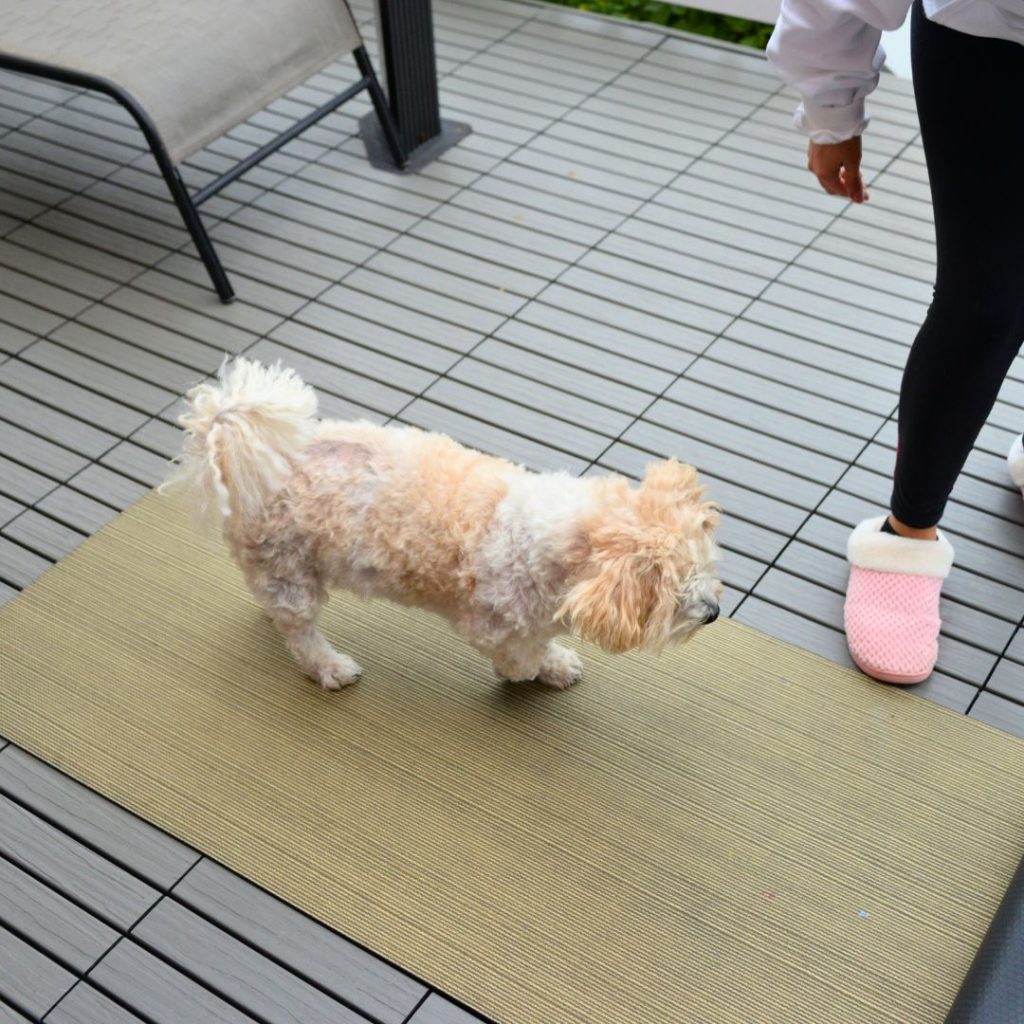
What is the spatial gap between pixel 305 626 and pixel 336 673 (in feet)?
0.40

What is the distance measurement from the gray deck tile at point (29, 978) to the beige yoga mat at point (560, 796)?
0.83 ft

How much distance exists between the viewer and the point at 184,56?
8.80 feet

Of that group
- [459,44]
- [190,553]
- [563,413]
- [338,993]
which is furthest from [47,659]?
[459,44]

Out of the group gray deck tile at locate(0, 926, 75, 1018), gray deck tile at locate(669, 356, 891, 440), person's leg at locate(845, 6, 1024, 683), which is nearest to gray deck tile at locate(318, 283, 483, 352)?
gray deck tile at locate(669, 356, 891, 440)

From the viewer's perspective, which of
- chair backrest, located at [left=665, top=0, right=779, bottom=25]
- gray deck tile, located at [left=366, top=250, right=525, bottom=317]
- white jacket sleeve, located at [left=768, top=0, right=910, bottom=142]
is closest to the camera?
white jacket sleeve, located at [left=768, top=0, right=910, bottom=142]

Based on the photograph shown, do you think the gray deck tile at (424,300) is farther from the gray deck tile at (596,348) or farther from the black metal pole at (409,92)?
the black metal pole at (409,92)

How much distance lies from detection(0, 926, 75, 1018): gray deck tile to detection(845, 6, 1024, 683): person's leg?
1331 mm

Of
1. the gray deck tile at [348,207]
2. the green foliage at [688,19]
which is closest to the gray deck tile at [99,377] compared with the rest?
the gray deck tile at [348,207]

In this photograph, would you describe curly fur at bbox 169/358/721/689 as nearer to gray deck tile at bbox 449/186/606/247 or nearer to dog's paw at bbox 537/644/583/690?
dog's paw at bbox 537/644/583/690

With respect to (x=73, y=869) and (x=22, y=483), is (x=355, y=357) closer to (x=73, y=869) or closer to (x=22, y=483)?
(x=22, y=483)

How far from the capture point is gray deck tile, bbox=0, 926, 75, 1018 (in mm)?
1609

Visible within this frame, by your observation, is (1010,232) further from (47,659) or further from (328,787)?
(47,659)

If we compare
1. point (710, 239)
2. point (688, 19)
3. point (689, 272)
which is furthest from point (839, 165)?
point (688, 19)

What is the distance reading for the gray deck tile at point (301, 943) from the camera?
1.59 meters
